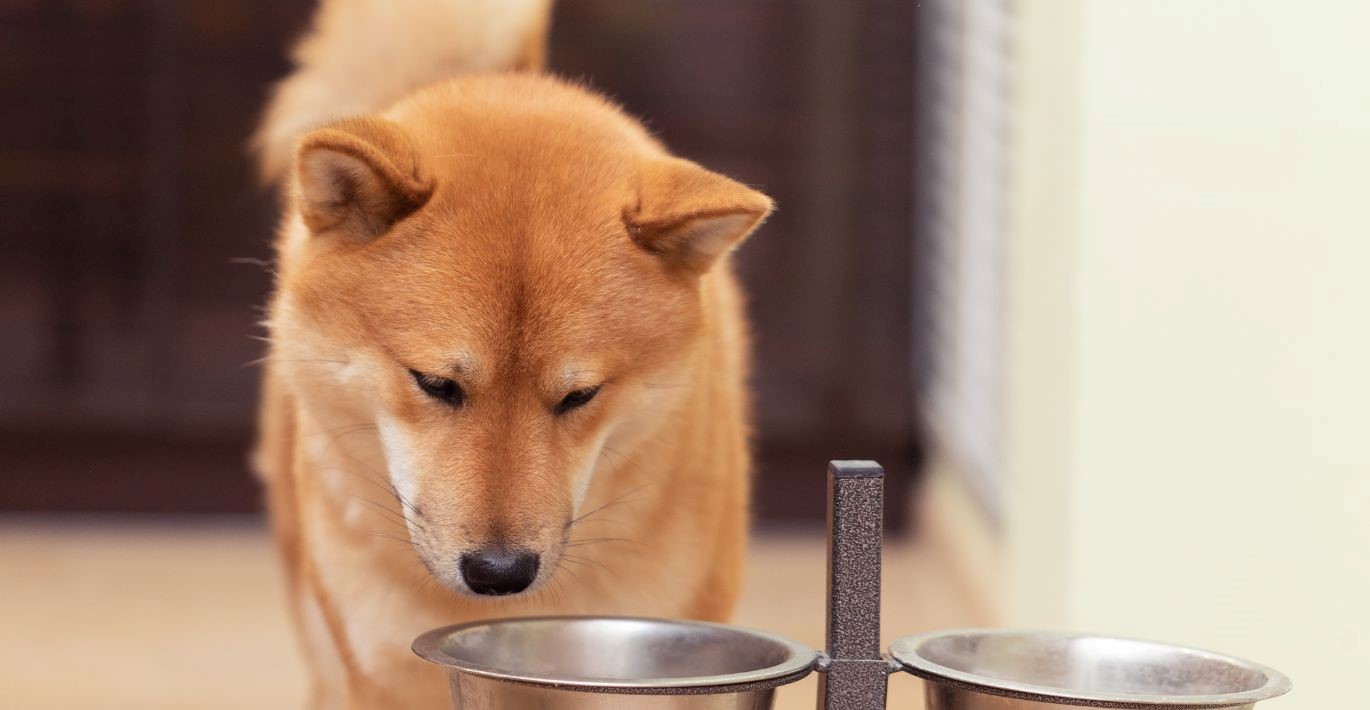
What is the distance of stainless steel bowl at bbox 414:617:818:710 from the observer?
110 centimetres

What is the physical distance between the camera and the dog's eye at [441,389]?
144cm

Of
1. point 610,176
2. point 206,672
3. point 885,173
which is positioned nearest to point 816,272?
point 885,173

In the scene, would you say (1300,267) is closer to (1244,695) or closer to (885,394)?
(1244,695)

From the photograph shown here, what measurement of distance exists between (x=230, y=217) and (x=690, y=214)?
9.21 ft

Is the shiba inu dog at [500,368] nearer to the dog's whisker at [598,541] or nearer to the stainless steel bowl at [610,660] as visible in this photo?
the dog's whisker at [598,541]

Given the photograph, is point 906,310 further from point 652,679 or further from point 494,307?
point 652,679

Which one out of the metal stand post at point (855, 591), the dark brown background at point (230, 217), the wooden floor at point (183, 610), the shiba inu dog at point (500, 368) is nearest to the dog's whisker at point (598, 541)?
the shiba inu dog at point (500, 368)

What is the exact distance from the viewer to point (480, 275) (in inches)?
56.4

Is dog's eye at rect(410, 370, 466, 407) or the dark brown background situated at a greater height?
the dark brown background

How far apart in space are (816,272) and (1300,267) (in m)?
2.17

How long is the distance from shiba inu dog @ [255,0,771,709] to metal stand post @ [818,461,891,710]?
32 cm

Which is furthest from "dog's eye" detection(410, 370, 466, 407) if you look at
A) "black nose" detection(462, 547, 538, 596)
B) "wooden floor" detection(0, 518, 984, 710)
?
"wooden floor" detection(0, 518, 984, 710)

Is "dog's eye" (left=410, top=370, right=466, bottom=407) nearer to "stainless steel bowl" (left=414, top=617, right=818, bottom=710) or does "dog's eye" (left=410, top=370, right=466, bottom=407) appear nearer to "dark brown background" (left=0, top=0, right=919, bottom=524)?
"stainless steel bowl" (left=414, top=617, right=818, bottom=710)

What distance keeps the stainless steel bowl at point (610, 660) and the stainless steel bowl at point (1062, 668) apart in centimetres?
11
